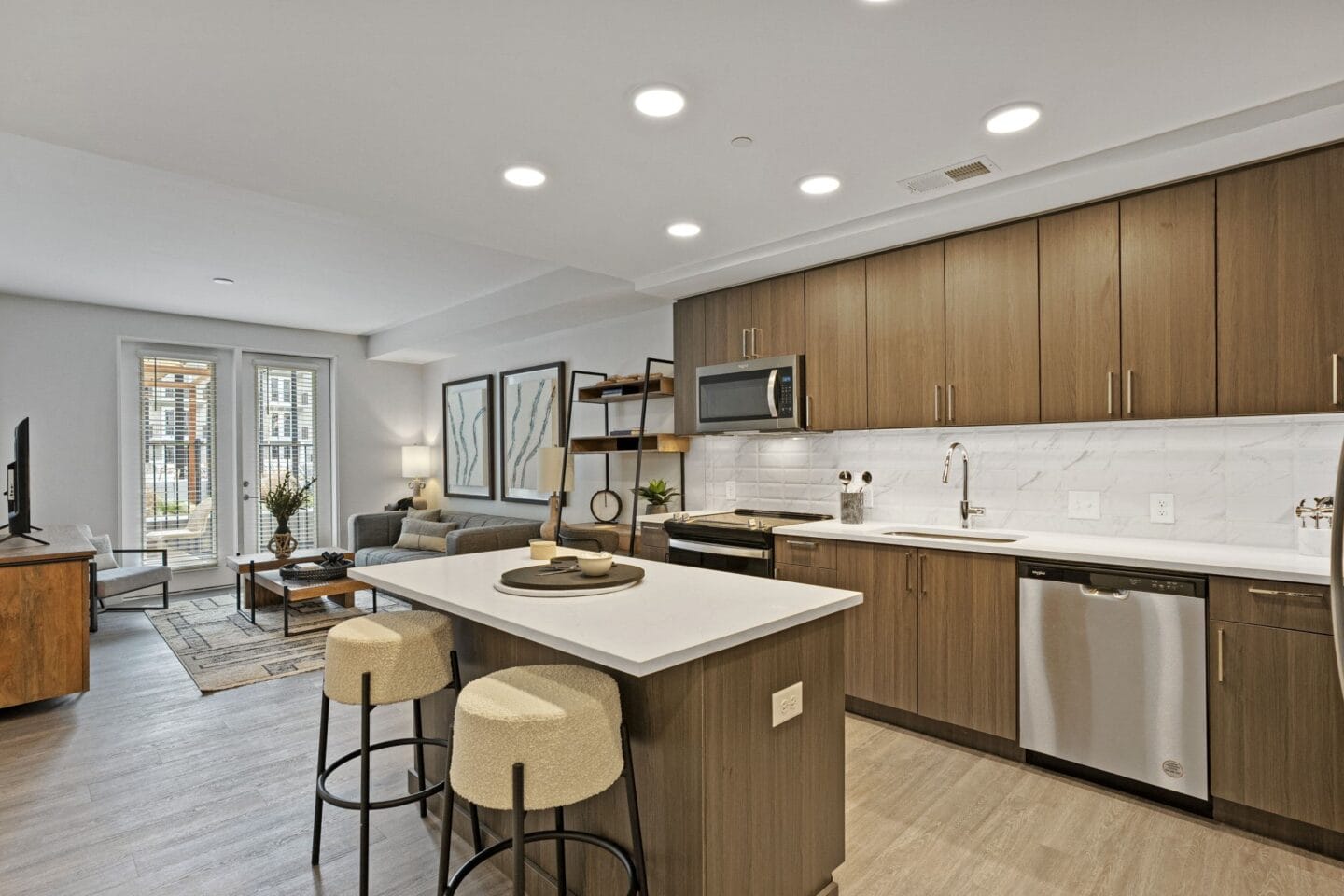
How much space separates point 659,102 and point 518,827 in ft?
6.62

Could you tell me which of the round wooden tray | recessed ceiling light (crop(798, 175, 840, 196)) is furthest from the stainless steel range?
recessed ceiling light (crop(798, 175, 840, 196))

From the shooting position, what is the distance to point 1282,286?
2.39m

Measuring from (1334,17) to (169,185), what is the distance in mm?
4422

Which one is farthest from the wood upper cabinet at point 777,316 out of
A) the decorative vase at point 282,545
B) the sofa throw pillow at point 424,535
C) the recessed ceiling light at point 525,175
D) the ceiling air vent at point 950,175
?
the decorative vase at point 282,545

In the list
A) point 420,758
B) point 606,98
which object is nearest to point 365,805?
point 420,758

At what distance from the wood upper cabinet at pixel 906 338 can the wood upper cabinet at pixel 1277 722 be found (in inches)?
57.2

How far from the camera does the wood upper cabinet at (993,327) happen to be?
3008 millimetres

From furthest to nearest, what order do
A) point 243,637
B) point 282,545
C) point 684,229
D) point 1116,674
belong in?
1. point 282,545
2. point 243,637
3. point 684,229
4. point 1116,674

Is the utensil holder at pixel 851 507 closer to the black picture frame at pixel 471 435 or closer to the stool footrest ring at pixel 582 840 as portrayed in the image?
the stool footrest ring at pixel 582 840

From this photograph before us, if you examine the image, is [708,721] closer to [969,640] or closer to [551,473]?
[969,640]

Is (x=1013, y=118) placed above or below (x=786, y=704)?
above

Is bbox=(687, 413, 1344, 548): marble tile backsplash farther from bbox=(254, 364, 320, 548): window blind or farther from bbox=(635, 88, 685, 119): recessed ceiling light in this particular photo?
bbox=(254, 364, 320, 548): window blind

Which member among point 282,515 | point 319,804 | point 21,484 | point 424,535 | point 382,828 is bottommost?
point 382,828

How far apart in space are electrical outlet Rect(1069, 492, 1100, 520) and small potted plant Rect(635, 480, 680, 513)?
2453 mm
